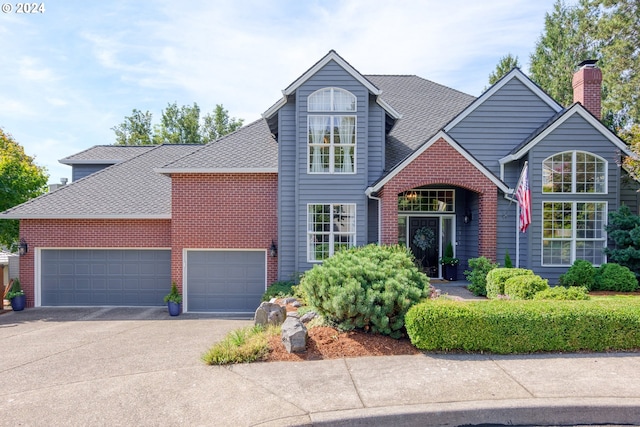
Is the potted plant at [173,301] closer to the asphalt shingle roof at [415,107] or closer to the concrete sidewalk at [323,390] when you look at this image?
the concrete sidewalk at [323,390]

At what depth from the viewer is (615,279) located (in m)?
10.2

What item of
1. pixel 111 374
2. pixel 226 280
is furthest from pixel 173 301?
pixel 111 374

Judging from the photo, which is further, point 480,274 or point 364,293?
point 480,274

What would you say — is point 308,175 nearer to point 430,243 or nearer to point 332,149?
point 332,149

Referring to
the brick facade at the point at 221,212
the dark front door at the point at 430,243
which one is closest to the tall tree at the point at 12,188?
the brick facade at the point at 221,212

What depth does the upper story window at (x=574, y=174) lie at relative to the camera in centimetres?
1145

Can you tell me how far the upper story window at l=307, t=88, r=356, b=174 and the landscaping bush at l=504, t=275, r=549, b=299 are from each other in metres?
5.46

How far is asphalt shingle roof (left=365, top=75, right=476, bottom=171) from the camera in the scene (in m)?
13.3

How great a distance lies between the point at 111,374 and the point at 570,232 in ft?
40.7

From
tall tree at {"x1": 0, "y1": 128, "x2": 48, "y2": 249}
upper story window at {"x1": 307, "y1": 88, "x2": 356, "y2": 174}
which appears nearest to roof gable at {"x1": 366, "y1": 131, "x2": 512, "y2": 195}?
upper story window at {"x1": 307, "y1": 88, "x2": 356, "y2": 174}

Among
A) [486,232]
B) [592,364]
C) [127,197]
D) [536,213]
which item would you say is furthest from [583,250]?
[127,197]

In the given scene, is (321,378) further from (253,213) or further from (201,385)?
(253,213)

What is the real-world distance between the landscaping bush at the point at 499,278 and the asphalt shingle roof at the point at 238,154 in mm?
7063

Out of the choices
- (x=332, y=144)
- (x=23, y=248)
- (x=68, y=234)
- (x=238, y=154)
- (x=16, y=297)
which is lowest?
(x=16, y=297)
